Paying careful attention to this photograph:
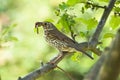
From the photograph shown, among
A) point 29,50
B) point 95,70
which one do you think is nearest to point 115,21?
point 95,70

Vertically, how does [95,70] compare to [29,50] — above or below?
above

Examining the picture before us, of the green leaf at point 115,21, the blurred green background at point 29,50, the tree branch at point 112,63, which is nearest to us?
the tree branch at point 112,63

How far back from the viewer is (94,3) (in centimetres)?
161

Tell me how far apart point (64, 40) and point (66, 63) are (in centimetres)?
267

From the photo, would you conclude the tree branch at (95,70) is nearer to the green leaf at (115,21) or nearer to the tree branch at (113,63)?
the tree branch at (113,63)

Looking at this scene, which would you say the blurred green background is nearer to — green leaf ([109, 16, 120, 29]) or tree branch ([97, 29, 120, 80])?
green leaf ([109, 16, 120, 29])

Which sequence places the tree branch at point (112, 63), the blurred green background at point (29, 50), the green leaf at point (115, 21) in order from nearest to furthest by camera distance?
the tree branch at point (112, 63)
the green leaf at point (115, 21)
the blurred green background at point (29, 50)

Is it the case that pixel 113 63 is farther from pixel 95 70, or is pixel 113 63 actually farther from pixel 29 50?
pixel 29 50

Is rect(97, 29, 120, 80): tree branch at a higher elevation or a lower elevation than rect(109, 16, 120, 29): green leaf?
higher

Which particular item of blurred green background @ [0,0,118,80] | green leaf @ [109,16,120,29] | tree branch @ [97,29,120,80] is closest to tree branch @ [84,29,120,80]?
tree branch @ [97,29,120,80]

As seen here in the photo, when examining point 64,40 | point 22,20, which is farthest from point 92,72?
point 22,20

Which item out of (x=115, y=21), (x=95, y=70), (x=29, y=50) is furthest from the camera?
(x=29, y=50)

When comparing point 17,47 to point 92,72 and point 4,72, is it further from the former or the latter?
point 92,72

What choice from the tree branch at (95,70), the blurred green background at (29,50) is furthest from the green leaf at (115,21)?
the blurred green background at (29,50)
